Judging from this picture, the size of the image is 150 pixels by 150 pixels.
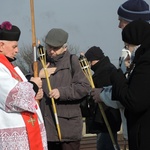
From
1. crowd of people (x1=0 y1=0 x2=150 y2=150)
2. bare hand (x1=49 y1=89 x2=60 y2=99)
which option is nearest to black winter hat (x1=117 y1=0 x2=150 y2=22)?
crowd of people (x1=0 y1=0 x2=150 y2=150)

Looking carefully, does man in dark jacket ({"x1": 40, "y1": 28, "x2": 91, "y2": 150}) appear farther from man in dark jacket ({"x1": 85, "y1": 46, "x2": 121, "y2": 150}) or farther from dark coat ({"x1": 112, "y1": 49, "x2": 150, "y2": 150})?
dark coat ({"x1": 112, "y1": 49, "x2": 150, "y2": 150})

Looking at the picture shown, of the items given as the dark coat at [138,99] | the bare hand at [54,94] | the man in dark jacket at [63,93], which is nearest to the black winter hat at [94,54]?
the man in dark jacket at [63,93]

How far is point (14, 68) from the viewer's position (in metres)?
4.25

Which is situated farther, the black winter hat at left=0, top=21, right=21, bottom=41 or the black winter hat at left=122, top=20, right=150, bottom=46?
the black winter hat at left=0, top=21, right=21, bottom=41

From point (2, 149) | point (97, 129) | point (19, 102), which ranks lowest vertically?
point (97, 129)

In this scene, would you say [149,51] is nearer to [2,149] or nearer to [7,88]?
[7,88]

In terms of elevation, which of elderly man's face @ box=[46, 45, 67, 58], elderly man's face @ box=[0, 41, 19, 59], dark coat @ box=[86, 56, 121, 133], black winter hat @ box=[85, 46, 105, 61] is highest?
elderly man's face @ box=[0, 41, 19, 59]

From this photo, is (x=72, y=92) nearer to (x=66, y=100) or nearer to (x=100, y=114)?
(x=66, y=100)

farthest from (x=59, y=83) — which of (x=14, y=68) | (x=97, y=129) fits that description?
(x=14, y=68)

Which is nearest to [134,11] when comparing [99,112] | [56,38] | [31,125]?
[56,38]

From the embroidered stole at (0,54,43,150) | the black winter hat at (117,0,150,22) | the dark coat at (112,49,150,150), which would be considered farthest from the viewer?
the black winter hat at (117,0,150,22)

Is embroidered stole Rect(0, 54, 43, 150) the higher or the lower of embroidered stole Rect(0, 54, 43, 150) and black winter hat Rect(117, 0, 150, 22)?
the lower

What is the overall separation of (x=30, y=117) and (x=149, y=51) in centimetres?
121

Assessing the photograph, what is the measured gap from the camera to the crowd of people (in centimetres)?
356
